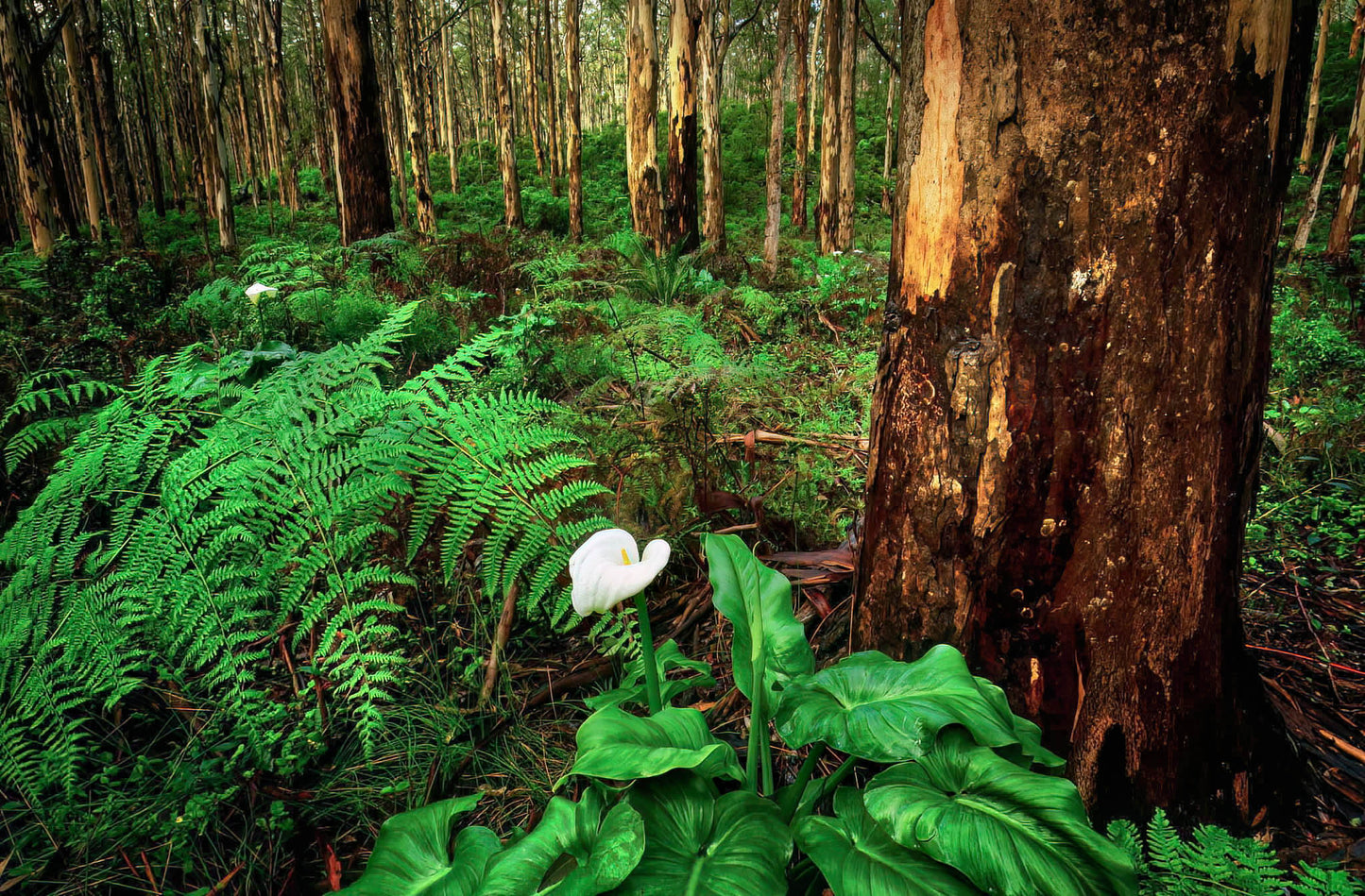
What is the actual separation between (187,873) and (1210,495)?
88.2 inches

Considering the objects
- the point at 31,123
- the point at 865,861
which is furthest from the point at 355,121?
the point at 865,861

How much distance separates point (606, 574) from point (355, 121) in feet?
24.9

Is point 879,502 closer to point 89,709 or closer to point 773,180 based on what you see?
point 89,709

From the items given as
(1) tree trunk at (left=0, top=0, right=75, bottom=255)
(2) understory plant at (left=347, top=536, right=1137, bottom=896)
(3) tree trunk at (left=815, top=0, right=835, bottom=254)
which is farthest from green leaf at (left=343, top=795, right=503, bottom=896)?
(3) tree trunk at (left=815, top=0, right=835, bottom=254)

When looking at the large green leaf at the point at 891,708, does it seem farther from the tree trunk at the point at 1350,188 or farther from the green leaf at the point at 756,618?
the tree trunk at the point at 1350,188

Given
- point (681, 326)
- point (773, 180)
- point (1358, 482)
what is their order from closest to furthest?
point (1358, 482), point (681, 326), point (773, 180)

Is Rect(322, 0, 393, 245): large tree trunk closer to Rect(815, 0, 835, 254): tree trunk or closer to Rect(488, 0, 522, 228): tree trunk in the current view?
Rect(488, 0, 522, 228): tree trunk

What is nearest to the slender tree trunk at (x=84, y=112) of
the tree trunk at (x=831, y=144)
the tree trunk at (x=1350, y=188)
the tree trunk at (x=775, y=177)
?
the tree trunk at (x=775, y=177)

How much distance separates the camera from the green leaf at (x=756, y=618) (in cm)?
127

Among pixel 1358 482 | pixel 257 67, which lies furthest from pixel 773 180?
pixel 257 67

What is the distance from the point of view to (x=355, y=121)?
22.7 ft

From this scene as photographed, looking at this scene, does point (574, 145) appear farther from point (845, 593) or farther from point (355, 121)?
point (845, 593)

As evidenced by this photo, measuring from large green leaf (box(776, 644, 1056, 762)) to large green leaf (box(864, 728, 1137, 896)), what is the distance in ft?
0.20

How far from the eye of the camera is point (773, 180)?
10.1 meters
